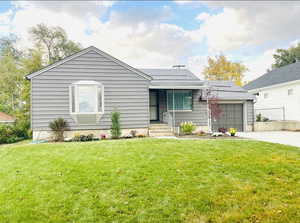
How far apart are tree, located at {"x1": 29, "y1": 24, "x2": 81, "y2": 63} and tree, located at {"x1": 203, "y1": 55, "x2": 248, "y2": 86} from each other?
1790cm

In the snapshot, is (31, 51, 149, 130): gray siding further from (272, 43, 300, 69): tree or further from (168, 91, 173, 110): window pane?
(272, 43, 300, 69): tree

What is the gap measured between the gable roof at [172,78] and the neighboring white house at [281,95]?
7.87 m

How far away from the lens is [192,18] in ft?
40.8

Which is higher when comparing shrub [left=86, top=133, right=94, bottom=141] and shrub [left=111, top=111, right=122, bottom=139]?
shrub [left=111, top=111, right=122, bottom=139]

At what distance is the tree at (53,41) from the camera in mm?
19797

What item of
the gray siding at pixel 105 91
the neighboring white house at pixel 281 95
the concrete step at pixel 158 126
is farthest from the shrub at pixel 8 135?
the neighboring white house at pixel 281 95

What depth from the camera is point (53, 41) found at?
20844mm

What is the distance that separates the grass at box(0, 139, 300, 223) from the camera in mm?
2574

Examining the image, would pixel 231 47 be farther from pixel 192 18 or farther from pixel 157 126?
pixel 157 126

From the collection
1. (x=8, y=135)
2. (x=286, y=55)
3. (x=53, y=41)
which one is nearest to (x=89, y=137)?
(x=8, y=135)

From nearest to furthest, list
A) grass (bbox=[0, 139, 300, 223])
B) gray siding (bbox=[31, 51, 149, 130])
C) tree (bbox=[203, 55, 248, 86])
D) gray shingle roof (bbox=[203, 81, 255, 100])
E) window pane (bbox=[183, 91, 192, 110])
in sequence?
grass (bbox=[0, 139, 300, 223]) < gray siding (bbox=[31, 51, 149, 130]) < window pane (bbox=[183, 91, 192, 110]) < gray shingle roof (bbox=[203, 81, 255, 100]) < tree (bbox=[203, 55, 248, 86])

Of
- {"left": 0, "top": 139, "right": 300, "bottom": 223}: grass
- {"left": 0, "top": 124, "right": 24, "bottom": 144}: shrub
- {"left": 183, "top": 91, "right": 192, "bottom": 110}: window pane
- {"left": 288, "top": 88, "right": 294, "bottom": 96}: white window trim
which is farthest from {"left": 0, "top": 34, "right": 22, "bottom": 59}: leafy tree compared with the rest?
{"left": 288, "top": 88, "right": 294, "bottom": 96}: white window trim

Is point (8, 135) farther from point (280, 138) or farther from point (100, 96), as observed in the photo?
point (280, 138)

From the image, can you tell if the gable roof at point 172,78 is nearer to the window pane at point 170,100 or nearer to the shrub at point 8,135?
the window pane at point 170,100
